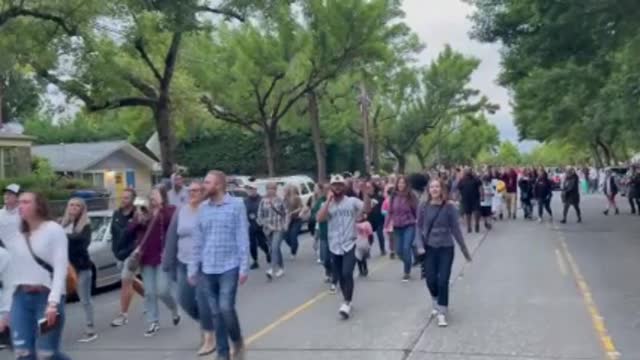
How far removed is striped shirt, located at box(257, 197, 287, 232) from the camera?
15.3 metres

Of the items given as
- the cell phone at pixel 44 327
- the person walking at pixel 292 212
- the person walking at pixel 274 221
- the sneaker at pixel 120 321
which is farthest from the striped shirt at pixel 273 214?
the cell phone at pixel 44 327

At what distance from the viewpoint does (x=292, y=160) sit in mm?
58594


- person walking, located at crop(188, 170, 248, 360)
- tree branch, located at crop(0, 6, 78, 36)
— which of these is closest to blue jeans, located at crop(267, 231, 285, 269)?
person walking, located at crop(188, 170, 248, 360)

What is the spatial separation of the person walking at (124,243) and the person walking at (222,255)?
2.73m

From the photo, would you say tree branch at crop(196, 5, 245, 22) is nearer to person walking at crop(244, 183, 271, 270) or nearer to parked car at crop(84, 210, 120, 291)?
person walking at crop(244, 183, 271, 270)

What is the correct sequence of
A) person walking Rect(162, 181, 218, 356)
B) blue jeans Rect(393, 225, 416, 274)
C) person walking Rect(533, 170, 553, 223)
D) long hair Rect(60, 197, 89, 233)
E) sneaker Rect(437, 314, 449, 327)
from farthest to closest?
person walking Rect(533, 170, 553, 223), blue jeans Rect(393, 225, 416, 274), long hair Rect(60, 197, 89, 233), sneaker Rect(437, 314, 449, 327), person walking Rect(162, 181, 218, 356)

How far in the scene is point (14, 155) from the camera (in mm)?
39125

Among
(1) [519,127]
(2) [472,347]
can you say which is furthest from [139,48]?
(1) [519,127]

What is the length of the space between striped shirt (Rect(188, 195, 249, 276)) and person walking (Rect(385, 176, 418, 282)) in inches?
263

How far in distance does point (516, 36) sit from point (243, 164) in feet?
109

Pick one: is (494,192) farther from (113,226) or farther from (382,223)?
(113,226)

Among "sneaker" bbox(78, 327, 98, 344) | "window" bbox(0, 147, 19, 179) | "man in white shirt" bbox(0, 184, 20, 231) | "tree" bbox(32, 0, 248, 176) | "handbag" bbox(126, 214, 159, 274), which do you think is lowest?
"sneaker" bbox(78, 327, 98, 344)

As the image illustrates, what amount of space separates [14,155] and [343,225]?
31.2 meters

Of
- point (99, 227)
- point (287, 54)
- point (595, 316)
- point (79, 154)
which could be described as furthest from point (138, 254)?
point (79, 154)
